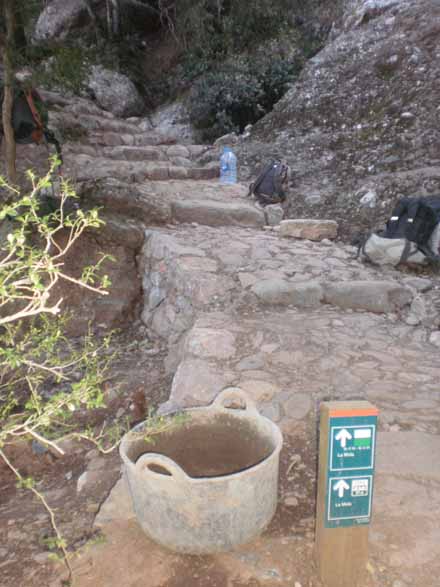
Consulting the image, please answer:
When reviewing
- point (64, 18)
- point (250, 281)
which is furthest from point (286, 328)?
point (64, 18)

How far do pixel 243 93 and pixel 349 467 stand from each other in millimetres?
9023

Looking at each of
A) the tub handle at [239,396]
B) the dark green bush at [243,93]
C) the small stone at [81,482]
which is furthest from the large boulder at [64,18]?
the tub handle at [239,396]

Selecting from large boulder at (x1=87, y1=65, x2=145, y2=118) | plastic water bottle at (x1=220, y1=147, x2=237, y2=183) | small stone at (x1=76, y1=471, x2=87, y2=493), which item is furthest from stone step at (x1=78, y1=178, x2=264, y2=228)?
large boulder at (x1=87, y1=65, x2=145, y2=118)

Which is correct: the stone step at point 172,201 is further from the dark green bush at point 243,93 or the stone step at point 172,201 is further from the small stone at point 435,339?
the dark green bush at point 243,93

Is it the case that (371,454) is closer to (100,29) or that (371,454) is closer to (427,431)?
(427,431)

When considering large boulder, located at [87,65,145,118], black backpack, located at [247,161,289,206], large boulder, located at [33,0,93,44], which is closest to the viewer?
black backpack, located at [247,161,289,206]

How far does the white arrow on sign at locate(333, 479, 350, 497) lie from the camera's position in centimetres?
143

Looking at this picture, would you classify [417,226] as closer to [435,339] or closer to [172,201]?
[435,339]

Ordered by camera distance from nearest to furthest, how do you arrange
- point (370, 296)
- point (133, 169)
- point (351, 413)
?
point (351, 413), point (370, 296), point (133, 169)

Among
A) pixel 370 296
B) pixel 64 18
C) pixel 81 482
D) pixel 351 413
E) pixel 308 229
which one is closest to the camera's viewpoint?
pixel 351 413

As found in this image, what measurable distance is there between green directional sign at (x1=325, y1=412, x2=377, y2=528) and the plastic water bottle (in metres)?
6.37

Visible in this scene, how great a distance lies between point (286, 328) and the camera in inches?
137

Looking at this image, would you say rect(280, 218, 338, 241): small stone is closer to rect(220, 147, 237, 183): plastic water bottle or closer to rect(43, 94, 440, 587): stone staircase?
rect(43, 94, 440, 587): stone staircase

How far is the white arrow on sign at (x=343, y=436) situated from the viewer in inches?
55.2
